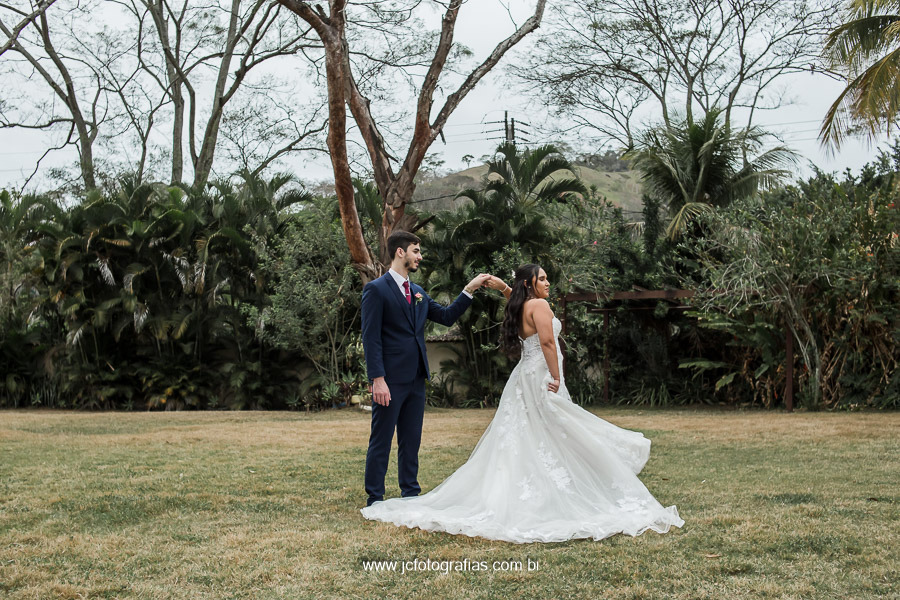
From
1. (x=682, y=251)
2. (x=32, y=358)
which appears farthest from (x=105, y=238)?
(x=682, y=251)

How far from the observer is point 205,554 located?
4633 millimetres

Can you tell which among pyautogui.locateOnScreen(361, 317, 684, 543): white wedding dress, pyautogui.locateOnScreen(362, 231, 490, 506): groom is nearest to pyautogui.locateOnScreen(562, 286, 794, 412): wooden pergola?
pyautogui.locateOnScreen(361, 317, 684, 543): white wedding dress

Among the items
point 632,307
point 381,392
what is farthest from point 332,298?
point 381,392

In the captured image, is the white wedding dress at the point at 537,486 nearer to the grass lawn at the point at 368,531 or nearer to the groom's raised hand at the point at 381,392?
the grass lawn at the point at 368,531

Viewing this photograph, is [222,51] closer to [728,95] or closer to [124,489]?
[728,95]

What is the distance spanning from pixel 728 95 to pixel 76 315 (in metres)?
21.0

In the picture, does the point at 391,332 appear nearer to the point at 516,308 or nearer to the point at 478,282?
the point at 478,282

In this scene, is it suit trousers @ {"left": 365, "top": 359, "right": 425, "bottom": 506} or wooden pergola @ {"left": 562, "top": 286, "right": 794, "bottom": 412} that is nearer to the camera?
suit trousers @ {"left": 365, "top": 359, "right": 425, "bottom": 506}

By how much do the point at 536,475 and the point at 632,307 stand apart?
13.5 metres

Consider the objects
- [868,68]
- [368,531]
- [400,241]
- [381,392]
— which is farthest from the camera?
[868,68]

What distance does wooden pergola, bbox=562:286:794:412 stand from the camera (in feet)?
47.6

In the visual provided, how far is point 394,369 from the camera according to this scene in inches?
226

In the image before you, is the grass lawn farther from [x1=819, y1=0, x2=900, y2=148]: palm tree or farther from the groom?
[x1=819, y1=0, x2=900, y2=148]: palm tree

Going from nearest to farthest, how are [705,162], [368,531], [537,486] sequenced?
1. [368,531]
2. [537,486]
3. [705,162]
